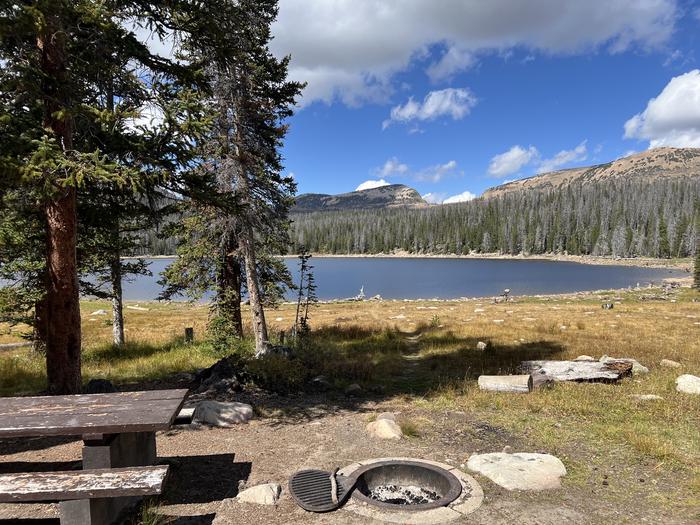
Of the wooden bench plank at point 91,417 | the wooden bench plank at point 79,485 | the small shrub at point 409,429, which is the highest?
the wooden bench plank at point 91,417

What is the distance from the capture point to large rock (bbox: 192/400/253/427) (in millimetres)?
7953

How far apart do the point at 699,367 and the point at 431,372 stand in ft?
23.7

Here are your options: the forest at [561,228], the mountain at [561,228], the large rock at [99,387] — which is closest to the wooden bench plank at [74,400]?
the large rock at [99,387]

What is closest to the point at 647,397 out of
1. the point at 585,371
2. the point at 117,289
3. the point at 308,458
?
the point at 585,371

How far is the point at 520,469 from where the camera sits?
591cm

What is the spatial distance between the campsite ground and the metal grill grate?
124mm

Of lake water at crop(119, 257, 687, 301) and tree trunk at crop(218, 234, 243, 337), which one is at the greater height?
tree trunk at crop(218, 234, 243, 337)

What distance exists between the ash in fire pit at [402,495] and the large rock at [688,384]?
24.1 ft

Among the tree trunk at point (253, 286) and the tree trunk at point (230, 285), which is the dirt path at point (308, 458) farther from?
the tree trunk at point (230, 285)

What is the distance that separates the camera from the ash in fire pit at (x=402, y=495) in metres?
5.60

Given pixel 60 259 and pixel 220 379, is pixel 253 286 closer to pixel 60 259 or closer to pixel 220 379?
pixel 220 379

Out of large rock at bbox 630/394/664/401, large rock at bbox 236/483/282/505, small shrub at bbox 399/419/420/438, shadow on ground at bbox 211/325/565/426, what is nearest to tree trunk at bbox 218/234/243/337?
shadow on ground at bbox 211/325/565/426

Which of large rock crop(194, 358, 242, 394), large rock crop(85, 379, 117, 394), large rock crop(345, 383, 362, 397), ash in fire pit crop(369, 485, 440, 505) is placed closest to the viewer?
ash in fire pit crop(369, 485, 440, 505)

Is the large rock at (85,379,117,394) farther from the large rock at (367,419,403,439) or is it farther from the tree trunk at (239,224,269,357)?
the tree trunk at (239,224,269,357)
